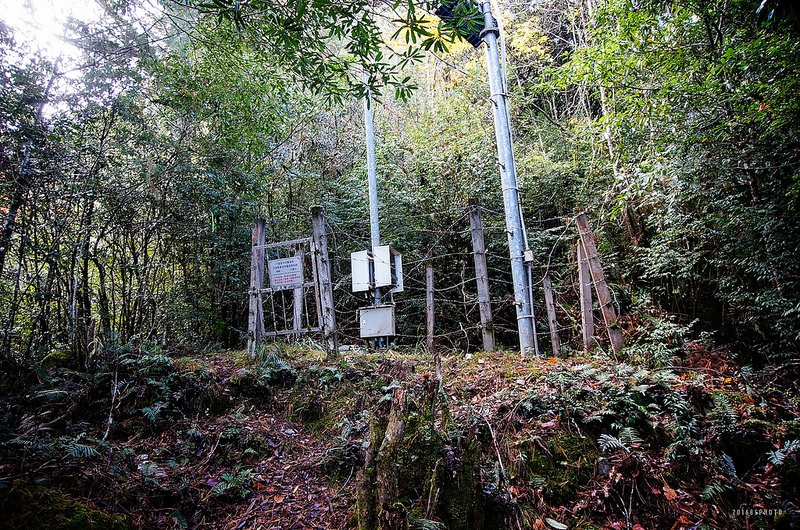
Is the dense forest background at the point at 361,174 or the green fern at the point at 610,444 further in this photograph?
the dense forest background at the point at 361,174

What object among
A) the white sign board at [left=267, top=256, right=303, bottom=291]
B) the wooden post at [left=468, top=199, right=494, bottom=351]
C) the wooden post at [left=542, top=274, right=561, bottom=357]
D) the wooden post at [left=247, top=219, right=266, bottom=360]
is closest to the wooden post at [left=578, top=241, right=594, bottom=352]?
the wooden post at [left=542, top=274, right=561, bottom=357]

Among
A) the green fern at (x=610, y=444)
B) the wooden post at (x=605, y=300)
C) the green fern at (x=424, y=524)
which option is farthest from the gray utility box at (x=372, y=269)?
the green fern at (x=424, y=524)

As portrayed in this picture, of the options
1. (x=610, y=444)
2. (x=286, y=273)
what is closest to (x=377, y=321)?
(x=286, y=273)

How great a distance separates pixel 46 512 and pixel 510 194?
19.0 feet

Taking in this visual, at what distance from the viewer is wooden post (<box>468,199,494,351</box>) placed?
6879 mm

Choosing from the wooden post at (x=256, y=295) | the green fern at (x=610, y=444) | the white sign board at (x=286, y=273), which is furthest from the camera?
the white sign board at (x=286, y=273)

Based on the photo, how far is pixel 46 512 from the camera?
6.91 feet

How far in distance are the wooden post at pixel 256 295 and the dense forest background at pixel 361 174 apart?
4.48 ft

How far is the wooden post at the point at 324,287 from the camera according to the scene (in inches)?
229

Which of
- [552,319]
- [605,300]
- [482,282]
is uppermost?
[482,282]

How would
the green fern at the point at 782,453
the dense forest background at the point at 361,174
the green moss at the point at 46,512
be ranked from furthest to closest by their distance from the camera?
the dense forest background at the point at 361,174 < the green fern at the point at 782,453 < the green moss at the point at 46,512

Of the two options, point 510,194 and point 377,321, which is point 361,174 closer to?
point 377,321

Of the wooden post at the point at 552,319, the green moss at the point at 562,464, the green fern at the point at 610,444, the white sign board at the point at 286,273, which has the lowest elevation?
the green moss at the point at 562,464

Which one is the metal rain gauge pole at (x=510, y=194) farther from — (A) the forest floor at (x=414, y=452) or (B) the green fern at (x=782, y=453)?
(B) the green fern at (x=782, y=453)
